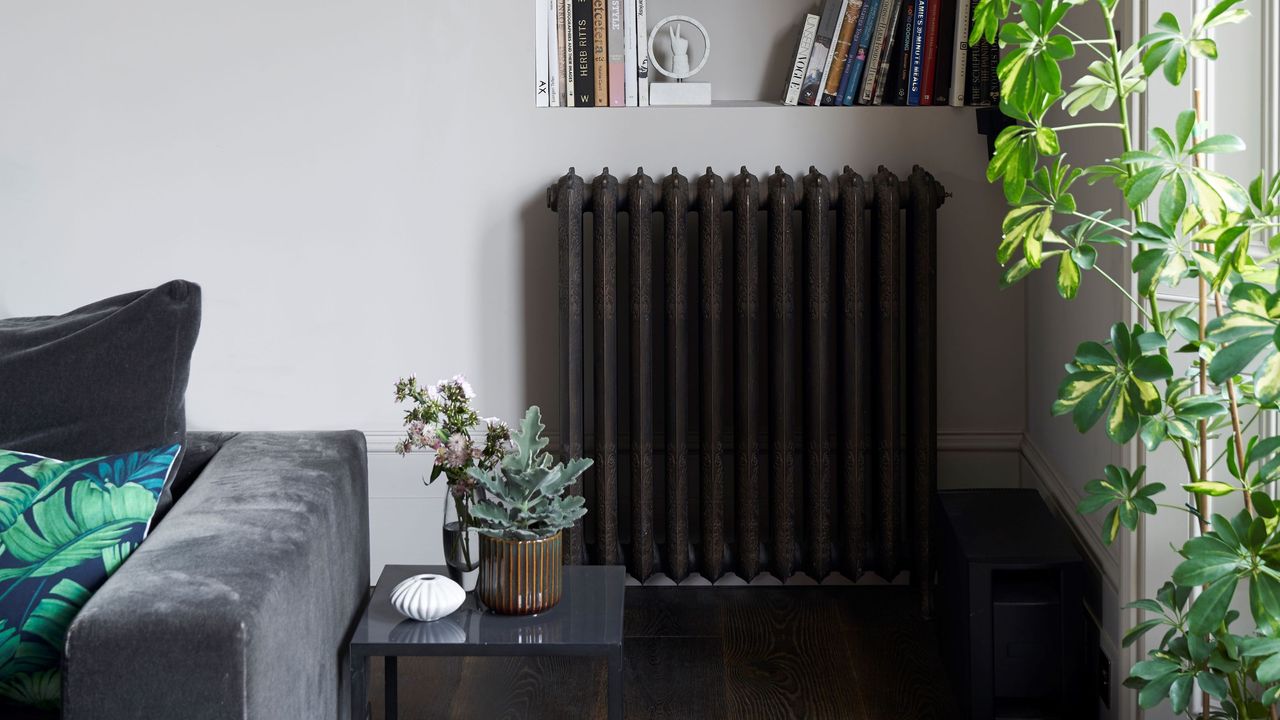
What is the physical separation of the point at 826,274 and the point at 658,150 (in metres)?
0.50

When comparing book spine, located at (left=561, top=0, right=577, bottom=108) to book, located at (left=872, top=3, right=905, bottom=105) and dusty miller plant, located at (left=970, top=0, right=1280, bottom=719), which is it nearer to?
book, located at (left=872, top=3, right=905, bottom=105)

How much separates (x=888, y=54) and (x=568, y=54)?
2.47 ft

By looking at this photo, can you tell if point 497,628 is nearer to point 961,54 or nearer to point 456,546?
point 456,546

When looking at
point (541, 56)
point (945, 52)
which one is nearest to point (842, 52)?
point (945, 52)

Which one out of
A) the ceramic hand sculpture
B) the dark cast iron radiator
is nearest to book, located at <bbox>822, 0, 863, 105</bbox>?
the dark cast iron radiator

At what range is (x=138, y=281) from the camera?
9.61ft

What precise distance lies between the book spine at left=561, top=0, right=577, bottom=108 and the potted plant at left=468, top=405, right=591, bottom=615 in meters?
1.23

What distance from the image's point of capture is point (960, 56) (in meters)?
2.86

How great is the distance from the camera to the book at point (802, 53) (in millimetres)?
2869

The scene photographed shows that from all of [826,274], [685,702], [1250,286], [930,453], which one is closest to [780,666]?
[685,702]

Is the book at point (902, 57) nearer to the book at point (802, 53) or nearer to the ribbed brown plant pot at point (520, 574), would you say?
the book at point (802, 53)

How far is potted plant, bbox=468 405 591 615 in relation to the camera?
5.93 feet

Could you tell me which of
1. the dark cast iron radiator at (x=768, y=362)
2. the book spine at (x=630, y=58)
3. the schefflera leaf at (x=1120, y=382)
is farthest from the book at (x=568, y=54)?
the schefflera leaf at (x=1120, y=382)

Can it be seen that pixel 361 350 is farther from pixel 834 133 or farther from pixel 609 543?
pixel 834 133
